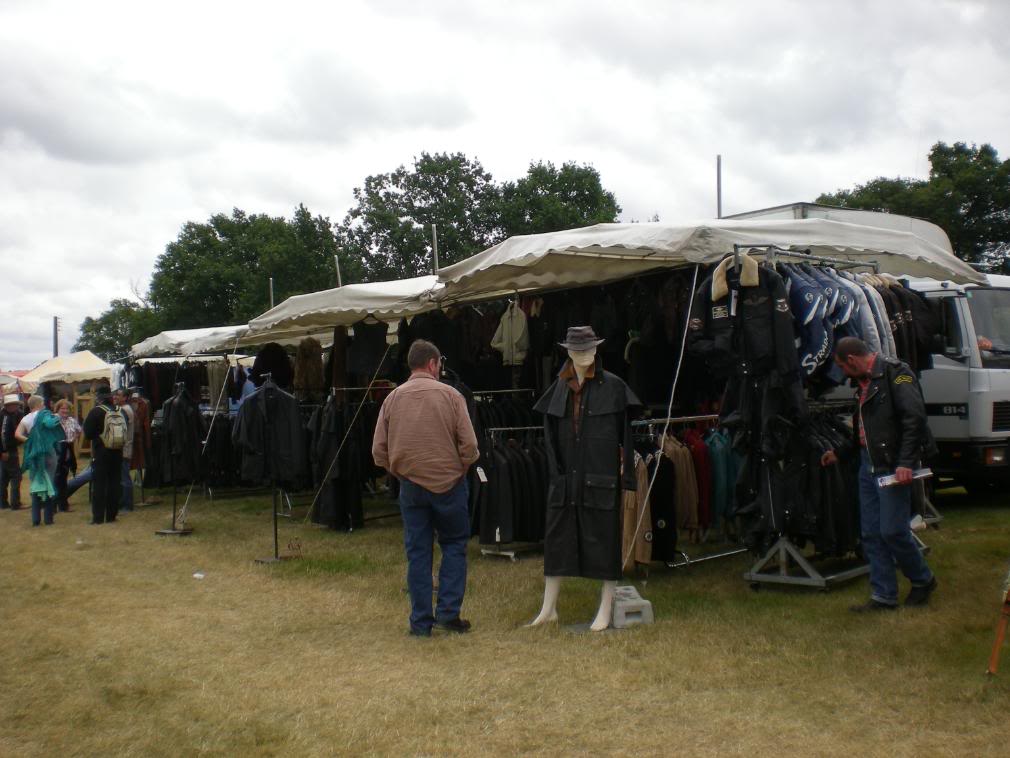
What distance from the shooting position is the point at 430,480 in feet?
19.3

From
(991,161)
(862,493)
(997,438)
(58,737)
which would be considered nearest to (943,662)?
(862,493)

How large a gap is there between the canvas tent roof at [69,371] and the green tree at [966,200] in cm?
2614

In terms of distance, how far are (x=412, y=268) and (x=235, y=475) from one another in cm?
2655

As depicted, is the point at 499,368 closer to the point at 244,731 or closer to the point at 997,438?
the point at 997,438

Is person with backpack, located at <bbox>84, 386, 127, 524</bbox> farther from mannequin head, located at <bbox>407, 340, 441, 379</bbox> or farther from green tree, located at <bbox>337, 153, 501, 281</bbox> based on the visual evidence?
green tree, located at <bbox>337, 153, 501, 281</bbox>

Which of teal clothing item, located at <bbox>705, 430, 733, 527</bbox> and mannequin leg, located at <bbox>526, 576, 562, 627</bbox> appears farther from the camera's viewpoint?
teal clothing item, located at <bbox>705, 430, 733, 527</bbox>

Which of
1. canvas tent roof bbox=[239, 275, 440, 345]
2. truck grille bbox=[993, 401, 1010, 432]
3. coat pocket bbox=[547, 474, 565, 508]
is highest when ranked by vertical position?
canvas tent roof bbox=[239, 275, 440, 345]

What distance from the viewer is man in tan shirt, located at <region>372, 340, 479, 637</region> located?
19.4 feet

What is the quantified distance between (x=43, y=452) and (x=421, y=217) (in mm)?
30143

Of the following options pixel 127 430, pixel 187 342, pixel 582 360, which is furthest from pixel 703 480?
pixel 187 342

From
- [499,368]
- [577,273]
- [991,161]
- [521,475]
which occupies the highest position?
[991,161]

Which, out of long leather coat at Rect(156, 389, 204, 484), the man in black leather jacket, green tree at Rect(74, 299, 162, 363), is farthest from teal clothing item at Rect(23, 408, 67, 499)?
green tree at Rect(74, 299, 162, 363)

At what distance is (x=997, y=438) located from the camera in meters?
9.70

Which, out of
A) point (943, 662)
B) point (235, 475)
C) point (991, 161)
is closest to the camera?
point (943, 662)
